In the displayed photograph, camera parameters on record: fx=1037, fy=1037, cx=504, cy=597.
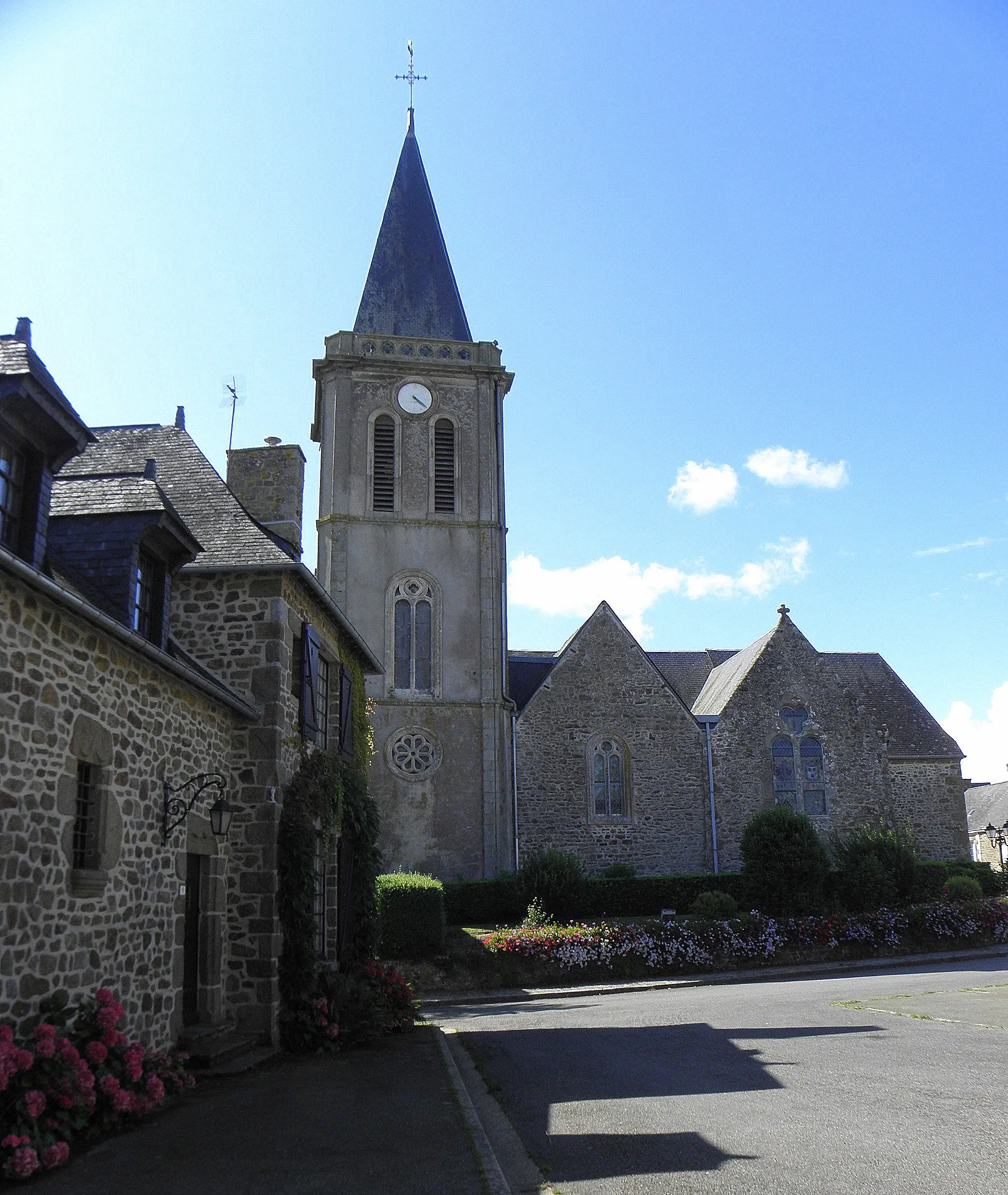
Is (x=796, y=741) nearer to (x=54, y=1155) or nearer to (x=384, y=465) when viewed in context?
(x=384, y=465)

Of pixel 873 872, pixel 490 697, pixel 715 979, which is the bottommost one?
pixel 715 979

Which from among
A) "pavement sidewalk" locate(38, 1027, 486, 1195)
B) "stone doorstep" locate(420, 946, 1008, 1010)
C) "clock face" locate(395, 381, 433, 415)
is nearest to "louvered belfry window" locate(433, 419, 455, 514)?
"clock face" locate(395, 381, 433, 415)

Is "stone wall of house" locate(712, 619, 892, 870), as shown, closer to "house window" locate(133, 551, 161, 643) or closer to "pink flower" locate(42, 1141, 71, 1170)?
"house window" locate(133, 551, 161, 643)

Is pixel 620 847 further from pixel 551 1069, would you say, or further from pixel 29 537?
pixel 29 537

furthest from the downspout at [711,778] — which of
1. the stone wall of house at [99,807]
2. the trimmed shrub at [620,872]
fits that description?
the stone wall of house at [99,807]

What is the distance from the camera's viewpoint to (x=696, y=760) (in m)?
27.9

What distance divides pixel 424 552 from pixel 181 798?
57.8ft

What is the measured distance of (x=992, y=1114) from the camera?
22.2 feet

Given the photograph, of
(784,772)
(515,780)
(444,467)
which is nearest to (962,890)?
(784,772)

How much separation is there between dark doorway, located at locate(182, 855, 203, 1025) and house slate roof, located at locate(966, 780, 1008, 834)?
4861cm

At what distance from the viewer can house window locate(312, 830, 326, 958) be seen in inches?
488

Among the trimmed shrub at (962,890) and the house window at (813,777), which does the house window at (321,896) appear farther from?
the house window at (813,777)

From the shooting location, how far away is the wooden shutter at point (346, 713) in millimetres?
14438

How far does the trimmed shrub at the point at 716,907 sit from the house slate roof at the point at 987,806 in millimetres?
35041
